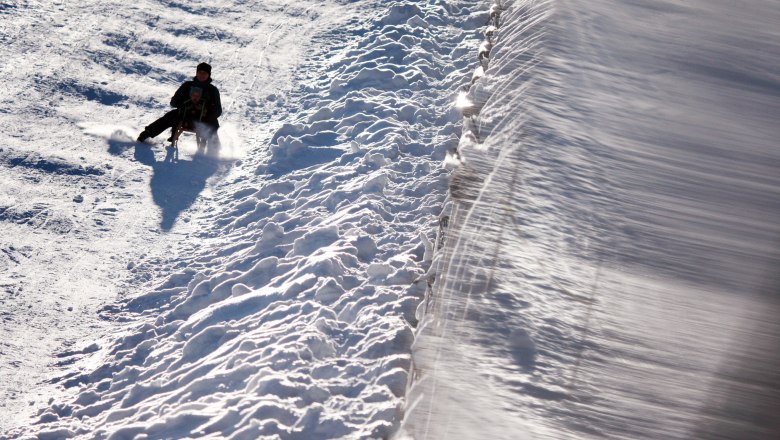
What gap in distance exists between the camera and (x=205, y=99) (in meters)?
9.81

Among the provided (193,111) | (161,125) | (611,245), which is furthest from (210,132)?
(611,245)

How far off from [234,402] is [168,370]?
0.76 meters

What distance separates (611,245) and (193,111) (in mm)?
4865

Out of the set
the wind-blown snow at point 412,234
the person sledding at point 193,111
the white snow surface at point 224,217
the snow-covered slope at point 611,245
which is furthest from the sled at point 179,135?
the snow-covered slope at point 611,245

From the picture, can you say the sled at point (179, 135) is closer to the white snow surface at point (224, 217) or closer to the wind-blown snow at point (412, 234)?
the white snow surface at point (224, 217)

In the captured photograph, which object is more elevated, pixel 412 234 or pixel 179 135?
pixel 179 135

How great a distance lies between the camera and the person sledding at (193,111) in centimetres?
975

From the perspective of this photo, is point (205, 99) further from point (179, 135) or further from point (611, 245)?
point (611, 245)

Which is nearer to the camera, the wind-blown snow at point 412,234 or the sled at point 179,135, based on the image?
the wind-blown snow at point 412,234

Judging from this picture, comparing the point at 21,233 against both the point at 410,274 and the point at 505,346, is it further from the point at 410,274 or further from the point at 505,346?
the point at 505,346

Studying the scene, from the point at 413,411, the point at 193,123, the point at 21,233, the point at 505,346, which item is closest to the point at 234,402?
the point at 413,411

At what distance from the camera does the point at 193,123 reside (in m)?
9.83

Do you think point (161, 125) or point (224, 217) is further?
point (161, 125)

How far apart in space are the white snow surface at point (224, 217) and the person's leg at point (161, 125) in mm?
144
